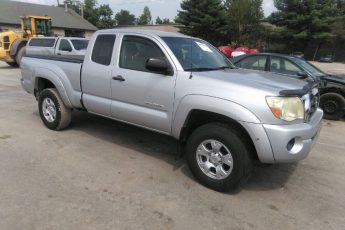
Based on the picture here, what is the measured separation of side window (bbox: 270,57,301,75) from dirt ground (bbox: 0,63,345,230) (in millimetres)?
2968

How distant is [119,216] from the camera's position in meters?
3.70

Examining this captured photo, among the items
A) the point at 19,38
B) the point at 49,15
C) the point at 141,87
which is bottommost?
the point at 141,87

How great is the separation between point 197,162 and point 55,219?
5.85 ft

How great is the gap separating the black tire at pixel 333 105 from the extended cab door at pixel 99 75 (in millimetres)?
5810

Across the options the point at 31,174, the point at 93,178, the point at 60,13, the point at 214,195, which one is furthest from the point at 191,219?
the point at 60,13

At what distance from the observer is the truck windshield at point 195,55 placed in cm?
485

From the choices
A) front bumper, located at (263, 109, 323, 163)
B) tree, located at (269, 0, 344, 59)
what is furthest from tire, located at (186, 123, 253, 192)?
tree, located at (269, 0, 344, 59)

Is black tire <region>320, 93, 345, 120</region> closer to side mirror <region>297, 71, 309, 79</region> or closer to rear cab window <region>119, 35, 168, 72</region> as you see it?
side mirror <region>297, 71, 309, 79</region>

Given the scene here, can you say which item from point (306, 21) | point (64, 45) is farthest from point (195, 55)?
point (306, 21)

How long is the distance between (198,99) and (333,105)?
228 inches

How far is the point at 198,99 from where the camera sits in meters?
4.31

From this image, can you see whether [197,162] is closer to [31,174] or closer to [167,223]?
[167,223]

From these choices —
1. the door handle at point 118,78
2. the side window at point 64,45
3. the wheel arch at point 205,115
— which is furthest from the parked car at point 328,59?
the wheel arch at point 205,115

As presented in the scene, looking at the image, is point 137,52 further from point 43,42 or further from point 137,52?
point 43,42
